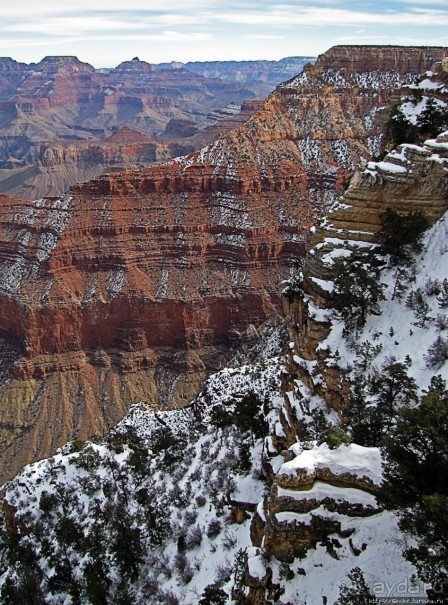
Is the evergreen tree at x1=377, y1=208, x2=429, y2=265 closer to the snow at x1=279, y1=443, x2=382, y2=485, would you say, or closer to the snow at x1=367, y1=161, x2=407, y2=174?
the snow at x1=367, y1=161, x2=407, y2=174

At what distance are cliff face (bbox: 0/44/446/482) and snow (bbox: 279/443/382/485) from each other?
144 feet

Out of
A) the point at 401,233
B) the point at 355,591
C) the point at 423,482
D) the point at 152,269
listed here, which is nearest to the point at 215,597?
the point at 355,591

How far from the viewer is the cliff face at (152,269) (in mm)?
65188

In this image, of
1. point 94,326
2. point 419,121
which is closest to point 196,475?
point 419,121

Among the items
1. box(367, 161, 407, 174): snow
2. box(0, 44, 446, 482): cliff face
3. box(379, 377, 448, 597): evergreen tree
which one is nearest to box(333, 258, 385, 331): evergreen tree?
box(367, 161, 407, 174): snow

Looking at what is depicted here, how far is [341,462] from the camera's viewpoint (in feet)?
59.5

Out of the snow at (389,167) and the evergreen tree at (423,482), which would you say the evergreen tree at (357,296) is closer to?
the snow at (389,167)

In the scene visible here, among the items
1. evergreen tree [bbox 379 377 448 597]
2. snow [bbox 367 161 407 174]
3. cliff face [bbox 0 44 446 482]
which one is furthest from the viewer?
cliff face [bbox 0 44 446 482]

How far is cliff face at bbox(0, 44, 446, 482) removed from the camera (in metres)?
65.2

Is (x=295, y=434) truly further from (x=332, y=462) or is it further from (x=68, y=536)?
(x=68, y=536)

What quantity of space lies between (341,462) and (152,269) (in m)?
54.9

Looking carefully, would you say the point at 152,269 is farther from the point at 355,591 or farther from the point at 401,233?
the point at 355,591

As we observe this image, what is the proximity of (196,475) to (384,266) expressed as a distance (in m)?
15.7

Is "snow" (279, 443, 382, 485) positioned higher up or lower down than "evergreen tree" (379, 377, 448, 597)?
lower down
